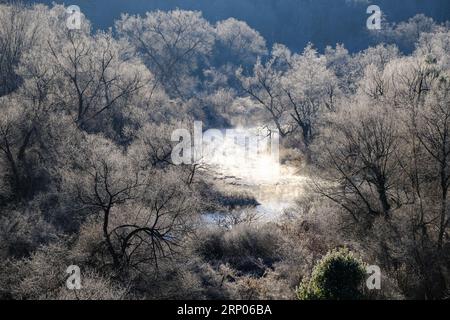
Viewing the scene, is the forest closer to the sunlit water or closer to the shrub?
the shrub

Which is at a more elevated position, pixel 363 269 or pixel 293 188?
pixel 293 188

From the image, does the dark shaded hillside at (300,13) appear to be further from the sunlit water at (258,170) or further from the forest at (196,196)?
the sunlit water at (258,170)

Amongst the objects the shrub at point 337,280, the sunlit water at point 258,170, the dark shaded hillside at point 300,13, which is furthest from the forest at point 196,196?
the dark shaded hillside at point 300,13

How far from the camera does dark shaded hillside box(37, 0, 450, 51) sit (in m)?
86.9

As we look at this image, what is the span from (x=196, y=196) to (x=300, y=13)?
239ft

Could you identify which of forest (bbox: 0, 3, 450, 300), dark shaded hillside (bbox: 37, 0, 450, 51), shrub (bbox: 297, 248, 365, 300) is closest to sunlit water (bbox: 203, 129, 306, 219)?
forest (bbox: 0, 3, 450, 300)

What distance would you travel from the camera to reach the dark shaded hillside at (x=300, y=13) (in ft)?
285

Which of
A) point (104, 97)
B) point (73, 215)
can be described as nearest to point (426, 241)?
point (73, 215)

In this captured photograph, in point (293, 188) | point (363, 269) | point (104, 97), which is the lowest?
point (363, 269)

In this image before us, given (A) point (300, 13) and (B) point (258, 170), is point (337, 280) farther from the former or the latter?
(A) point (300, 13)
